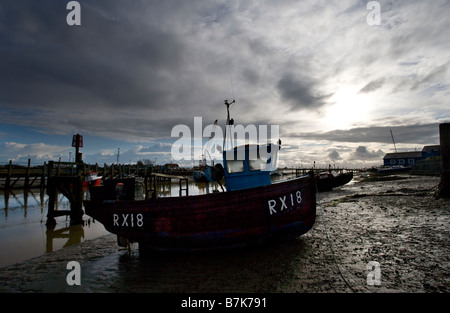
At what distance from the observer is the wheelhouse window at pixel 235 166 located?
7.64m

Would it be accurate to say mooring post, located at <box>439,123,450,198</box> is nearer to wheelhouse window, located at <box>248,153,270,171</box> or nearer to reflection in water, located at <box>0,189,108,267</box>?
wheelhouse window, located at <box>248,153,270,171</box>

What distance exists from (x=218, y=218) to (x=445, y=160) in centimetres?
1401

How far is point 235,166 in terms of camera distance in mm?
7668

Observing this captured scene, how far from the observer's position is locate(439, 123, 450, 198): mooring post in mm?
11523

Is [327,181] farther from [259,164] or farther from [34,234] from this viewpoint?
[34,234]

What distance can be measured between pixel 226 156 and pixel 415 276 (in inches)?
228

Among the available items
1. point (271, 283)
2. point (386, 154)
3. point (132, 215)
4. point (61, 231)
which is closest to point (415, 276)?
point (271, 283)

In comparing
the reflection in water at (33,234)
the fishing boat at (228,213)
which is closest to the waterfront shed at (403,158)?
the fishing boat at (228,213)

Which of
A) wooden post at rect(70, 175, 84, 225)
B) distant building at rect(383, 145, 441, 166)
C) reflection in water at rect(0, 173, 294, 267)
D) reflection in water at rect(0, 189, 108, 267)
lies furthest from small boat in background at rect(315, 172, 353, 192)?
distant building at rect(383, 145, 441, 166)

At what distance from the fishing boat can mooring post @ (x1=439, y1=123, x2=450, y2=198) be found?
9678 mm

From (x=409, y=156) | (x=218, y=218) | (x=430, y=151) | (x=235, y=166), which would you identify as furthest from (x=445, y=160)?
(x=409, y=156)

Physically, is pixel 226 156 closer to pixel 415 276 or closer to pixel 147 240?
pixel 147 240
